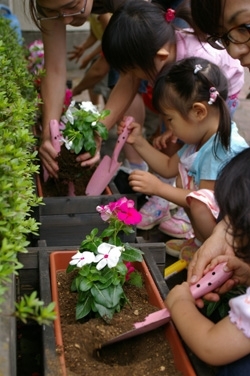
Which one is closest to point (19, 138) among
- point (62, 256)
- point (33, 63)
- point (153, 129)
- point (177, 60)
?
point (62, 256)

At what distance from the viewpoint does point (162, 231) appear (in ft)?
12.2

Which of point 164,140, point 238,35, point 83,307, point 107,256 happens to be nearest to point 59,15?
point 164,140

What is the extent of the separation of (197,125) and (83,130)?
0.56 meters

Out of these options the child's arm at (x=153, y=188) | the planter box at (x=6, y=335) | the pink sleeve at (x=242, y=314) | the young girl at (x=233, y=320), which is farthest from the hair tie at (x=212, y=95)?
the planter box at (x=6, y=335)

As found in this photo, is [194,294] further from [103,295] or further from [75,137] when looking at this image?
[75,137]

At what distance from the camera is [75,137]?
116 inches

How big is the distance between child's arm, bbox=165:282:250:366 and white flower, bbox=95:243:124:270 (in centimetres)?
25

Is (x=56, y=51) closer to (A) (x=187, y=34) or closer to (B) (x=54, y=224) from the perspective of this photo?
(A) (x=187, y=34)

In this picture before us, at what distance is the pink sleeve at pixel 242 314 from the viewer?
1642mm

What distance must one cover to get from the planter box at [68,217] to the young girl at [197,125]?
255 mm

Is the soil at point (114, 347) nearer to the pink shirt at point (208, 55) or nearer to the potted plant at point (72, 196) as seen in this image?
the potted plant at point (72, 196)

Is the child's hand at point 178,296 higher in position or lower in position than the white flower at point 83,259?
lower

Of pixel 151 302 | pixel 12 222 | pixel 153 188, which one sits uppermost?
pixel 12 222

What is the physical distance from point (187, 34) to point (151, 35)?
279mm
